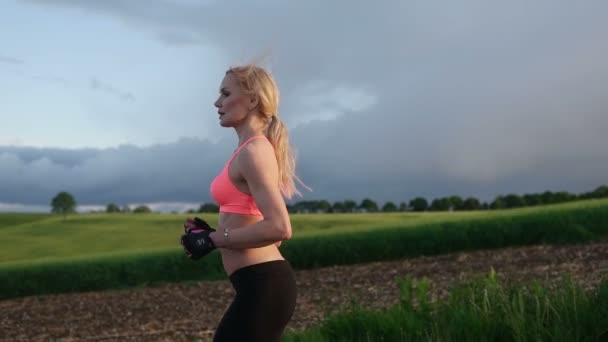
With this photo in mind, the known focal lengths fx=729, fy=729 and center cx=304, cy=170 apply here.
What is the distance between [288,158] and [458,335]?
10.5 ft

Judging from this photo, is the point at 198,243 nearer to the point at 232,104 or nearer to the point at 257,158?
the point at 257,158

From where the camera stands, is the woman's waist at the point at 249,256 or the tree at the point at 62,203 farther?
the tree at the point at 62,203

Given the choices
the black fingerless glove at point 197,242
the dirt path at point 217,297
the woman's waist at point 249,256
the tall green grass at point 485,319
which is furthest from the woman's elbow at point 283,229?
the dirt path at point 217,297

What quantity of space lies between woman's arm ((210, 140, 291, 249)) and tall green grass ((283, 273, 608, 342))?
2.62 meters

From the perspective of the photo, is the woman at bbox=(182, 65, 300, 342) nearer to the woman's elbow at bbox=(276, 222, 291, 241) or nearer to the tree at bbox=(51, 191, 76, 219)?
the woman's elbow at bbox=(276, 222, 291, 241)

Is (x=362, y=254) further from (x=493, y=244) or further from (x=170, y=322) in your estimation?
(x=170, y=322)

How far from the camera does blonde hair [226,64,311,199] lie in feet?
12.6

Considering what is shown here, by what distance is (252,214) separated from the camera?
12.4ft

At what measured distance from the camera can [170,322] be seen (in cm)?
1332

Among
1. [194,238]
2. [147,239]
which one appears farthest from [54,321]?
[147,239]

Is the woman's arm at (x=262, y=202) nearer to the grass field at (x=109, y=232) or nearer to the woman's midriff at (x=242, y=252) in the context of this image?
the woman's midriff at (x=242, y=252)

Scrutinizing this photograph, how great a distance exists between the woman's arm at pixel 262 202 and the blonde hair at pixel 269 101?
0.20m

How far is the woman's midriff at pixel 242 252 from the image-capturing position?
147 inches

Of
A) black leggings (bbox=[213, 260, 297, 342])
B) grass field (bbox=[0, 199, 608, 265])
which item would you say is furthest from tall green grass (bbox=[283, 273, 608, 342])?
grass field (bbox=[0, 199, 608, 265])
